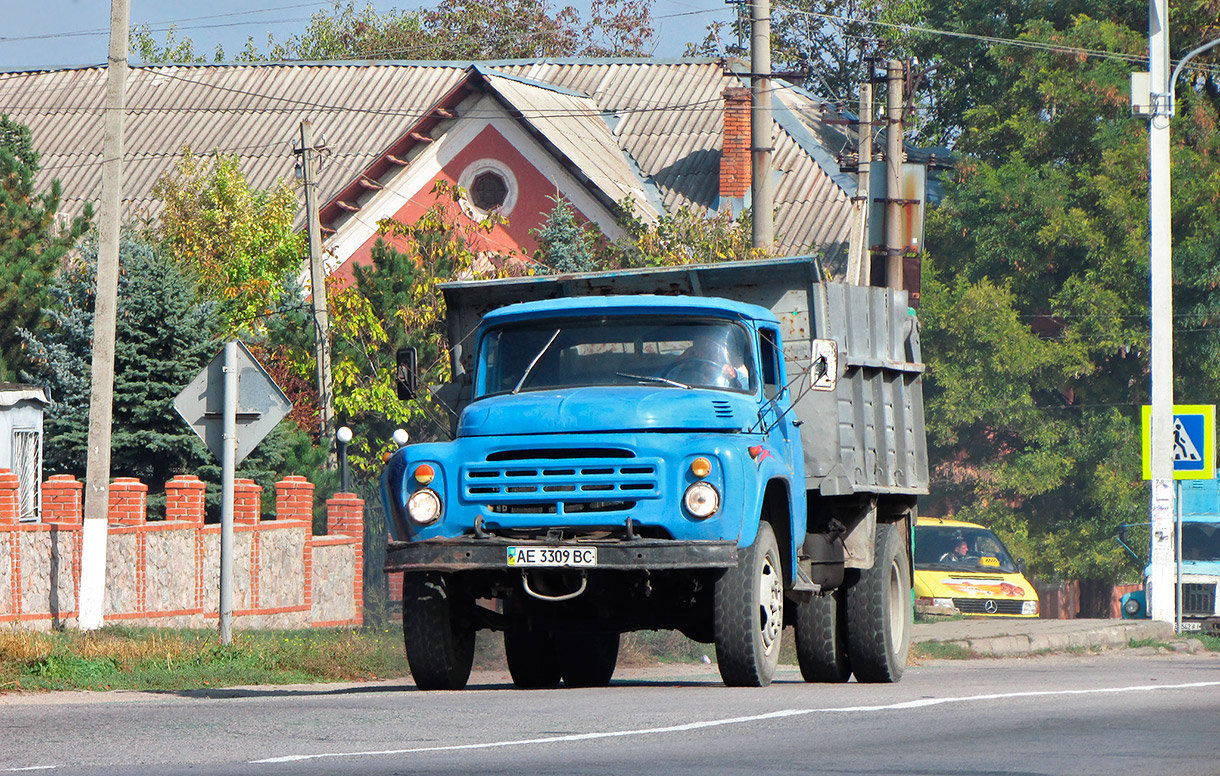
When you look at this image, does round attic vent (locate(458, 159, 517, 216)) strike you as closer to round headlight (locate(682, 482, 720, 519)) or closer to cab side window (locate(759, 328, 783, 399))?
cab side window (locate(759, 328, 783, 399))

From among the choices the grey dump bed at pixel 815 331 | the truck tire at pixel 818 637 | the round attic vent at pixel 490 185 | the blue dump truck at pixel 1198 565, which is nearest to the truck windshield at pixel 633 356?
the grey dump bed at pixel 815 331

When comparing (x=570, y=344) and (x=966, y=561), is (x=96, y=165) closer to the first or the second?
(x=966, y=561)

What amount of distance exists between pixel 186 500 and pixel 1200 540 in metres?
15.8

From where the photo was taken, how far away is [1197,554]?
30.5 m

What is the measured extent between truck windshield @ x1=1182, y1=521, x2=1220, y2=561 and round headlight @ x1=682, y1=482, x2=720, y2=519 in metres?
20.8

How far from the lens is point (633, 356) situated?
12586 mm

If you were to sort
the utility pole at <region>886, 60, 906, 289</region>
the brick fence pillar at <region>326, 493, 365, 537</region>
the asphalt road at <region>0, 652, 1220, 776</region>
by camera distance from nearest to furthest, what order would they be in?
the asphalt road at <region>0, 652, 1220, 776</region>
the brick fence pillar at <region>326, 493, 365, 537</region>
the utility pole at <region>886, 60, 906, 289</region>

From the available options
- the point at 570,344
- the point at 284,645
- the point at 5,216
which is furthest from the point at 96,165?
the point at 570,344

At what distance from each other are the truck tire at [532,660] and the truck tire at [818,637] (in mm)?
1845

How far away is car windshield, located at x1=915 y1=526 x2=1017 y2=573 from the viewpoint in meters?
30.4

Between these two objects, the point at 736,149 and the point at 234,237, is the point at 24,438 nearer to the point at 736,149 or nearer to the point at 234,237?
the point at 234,237

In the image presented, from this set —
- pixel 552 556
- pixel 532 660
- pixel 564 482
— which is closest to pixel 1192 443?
pixel 532 660

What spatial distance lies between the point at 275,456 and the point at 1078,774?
2278 cm

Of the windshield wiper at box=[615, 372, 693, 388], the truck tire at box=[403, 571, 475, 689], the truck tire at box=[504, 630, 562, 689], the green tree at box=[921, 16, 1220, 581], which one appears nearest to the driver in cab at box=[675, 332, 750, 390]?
the windshield wiper at box=[615, 372, 693, 388]
